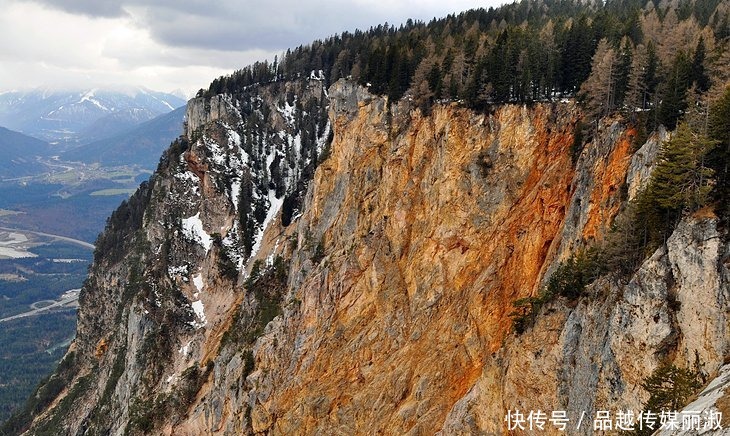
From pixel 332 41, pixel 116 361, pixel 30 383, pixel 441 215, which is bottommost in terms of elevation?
pixel 30 383

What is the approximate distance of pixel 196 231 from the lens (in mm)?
97500

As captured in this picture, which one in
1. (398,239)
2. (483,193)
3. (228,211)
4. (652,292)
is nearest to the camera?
(652,292)

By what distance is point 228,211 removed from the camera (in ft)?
318

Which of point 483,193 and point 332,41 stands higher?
point 332,41

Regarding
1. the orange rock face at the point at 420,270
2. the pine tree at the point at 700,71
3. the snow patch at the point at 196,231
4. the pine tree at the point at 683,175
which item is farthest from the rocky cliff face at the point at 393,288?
the pine tree at the point at 700,71

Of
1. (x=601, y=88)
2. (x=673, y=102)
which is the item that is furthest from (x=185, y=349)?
(x=673, y=102)

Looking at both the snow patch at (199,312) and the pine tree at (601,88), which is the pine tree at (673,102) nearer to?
the pine tree at (601,88)

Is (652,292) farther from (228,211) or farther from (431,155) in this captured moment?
(228,211)

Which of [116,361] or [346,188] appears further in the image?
[116,361]

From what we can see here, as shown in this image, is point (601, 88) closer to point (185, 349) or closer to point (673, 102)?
point (673, 102)

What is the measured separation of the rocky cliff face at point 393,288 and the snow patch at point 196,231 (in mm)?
409

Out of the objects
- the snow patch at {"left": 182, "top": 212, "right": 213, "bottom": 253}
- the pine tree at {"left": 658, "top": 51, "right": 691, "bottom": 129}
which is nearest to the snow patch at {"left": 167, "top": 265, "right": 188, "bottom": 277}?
the snow patch at {"left": 182, "top": 212, "right": 213, "bottom": 253}

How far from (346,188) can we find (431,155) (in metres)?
13.0

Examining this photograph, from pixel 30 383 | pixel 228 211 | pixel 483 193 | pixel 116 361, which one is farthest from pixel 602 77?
pixel 30 383
